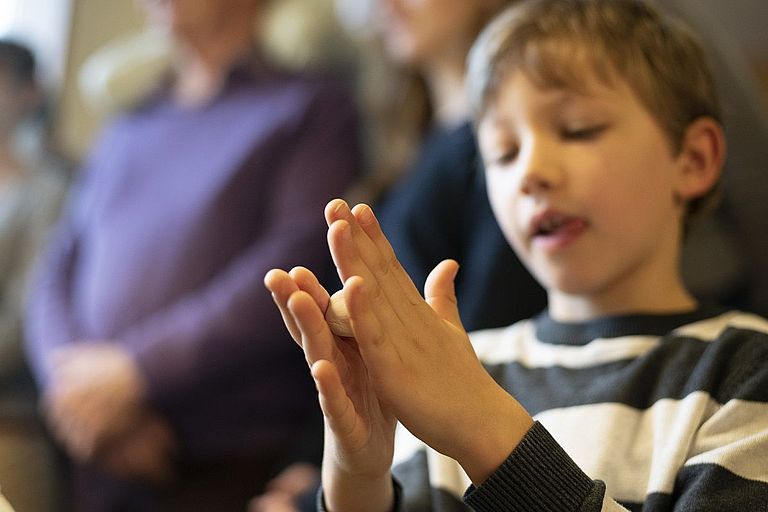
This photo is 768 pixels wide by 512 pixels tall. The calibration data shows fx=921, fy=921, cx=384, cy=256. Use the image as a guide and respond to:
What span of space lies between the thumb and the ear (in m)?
0.28

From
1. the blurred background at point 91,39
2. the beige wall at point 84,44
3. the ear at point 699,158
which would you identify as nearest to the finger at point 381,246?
the ear at point 699,158

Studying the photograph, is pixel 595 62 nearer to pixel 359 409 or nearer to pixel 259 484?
pixel 359 409

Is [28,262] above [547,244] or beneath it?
above

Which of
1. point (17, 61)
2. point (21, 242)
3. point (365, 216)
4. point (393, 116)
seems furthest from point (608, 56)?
point (17, 61)

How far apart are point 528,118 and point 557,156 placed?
44 millimetres

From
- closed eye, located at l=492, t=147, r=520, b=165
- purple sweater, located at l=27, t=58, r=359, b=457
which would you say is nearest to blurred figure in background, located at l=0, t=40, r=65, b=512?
purple sweater, located at l=27, t=58, r=359, b=457

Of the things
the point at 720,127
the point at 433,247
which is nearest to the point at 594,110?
the point at 720,127

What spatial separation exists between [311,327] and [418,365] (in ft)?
0.23

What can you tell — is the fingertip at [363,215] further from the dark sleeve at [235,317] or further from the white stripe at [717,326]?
the dark sleeve at [235,317]

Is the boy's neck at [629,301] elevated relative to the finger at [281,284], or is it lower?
lower

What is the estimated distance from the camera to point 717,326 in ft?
2.40

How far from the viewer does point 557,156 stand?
74 centimetres

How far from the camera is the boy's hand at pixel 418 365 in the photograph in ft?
1.82

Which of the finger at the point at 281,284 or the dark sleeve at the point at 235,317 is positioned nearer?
the finger at the point at 281,284
